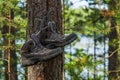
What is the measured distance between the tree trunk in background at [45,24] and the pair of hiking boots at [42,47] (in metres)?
0.22

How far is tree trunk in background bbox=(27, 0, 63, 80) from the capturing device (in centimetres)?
457

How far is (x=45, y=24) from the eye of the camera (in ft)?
15.2

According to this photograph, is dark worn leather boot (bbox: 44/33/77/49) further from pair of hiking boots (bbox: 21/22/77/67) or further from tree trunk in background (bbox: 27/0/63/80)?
tree trunk in background (bbox: 27/0/63/80)

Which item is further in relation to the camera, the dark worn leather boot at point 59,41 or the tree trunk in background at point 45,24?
the tree trunk in background at point 45,24

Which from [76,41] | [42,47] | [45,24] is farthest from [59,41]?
[76,41]

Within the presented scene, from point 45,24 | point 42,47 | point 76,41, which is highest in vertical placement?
point 45,24

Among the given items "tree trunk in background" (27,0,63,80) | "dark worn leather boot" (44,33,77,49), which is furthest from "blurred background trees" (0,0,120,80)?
"dark worn leather boot" (44,33,77,49)

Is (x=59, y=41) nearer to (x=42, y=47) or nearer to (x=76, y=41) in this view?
(x=42, y=47)

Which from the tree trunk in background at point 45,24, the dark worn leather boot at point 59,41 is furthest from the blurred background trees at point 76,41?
the dark worn leather boot at point 59,41

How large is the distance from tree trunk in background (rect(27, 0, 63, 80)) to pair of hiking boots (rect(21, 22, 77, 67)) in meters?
0.22

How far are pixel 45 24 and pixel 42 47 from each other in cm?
40

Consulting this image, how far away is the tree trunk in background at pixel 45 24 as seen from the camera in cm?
457

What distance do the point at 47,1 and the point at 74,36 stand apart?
58cm

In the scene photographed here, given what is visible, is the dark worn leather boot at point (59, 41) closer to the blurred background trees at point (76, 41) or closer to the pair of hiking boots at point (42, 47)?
the pair of hiking boots at point (42, 47)
